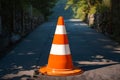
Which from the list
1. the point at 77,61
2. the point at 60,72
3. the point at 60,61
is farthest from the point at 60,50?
the point at 77,61

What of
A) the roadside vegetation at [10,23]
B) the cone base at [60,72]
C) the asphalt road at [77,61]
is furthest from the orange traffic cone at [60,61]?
the roadside vegetation at [10,23]

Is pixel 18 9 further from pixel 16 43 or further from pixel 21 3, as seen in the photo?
pixel 16 43

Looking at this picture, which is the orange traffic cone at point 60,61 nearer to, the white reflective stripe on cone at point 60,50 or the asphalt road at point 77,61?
the white reflective stripe on cone at point 60,50

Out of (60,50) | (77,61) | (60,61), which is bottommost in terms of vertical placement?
(77,61)

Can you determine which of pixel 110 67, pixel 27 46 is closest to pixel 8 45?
pixel 27 46

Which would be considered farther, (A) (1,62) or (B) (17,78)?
(A) (1,62)

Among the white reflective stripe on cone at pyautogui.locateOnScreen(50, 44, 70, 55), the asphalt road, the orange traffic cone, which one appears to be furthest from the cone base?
the white reflective stripe on cone at pyautogui.locateOnScreen(50, 44, 70, 55)

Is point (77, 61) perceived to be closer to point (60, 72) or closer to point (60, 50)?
point (60, 50)

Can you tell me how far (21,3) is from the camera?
597 inches

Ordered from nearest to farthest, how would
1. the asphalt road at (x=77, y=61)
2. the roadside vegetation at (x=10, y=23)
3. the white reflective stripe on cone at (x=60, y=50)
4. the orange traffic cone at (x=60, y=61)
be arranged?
1. the asphalt road at (x=77, y=61)
2. the orange traffic cone at (x=60, y=61)
3. the white reflective stripe on cone at (x=60, y=50)
4. the roadside vegetation at (x=10, y=23)

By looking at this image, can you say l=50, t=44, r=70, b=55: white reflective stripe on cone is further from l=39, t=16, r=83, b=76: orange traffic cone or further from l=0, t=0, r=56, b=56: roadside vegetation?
l=0, t=0, r=56, b=56: roadside vegetation

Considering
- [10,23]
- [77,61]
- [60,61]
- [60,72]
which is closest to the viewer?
[60,72]

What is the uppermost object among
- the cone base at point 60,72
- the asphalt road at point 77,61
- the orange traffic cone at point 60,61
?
the orange traffic cone at point 60,61

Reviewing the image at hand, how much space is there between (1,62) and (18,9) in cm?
688
